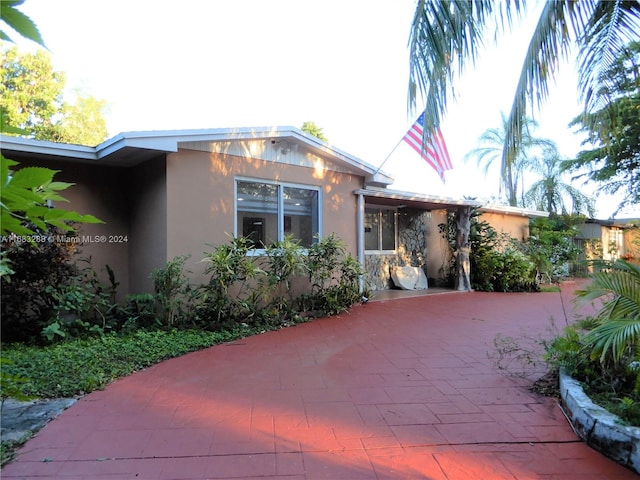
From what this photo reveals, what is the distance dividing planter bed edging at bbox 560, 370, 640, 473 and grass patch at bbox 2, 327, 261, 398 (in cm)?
424

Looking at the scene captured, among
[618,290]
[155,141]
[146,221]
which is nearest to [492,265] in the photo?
[618,290]

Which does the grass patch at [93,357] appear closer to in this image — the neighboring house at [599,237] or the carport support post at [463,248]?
the carport support post at [463,248]

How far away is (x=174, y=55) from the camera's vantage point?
480 inches

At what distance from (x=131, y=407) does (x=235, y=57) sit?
37.7ft

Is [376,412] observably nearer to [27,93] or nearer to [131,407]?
[131,407]

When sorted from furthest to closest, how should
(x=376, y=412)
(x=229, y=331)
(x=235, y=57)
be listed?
(x=235, y=57) < (x=229, y=331) < (x=376, y=412)

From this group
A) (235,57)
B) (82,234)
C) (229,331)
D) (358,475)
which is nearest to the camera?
(358,475)

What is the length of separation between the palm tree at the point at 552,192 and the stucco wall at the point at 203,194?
1971cm

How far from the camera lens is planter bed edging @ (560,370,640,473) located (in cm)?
236

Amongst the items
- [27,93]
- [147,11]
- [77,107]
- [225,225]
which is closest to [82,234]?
[225,225]

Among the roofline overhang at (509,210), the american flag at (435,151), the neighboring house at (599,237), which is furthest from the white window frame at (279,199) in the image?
the neighboring house at (599,237)

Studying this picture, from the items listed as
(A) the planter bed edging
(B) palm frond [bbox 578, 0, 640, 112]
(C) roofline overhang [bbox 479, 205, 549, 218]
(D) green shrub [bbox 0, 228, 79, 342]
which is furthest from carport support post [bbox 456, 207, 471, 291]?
(D) green shrub [bbox 0, 228, 79, 342]

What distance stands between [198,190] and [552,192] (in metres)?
21.9

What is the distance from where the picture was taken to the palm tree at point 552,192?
2077 centimetres
